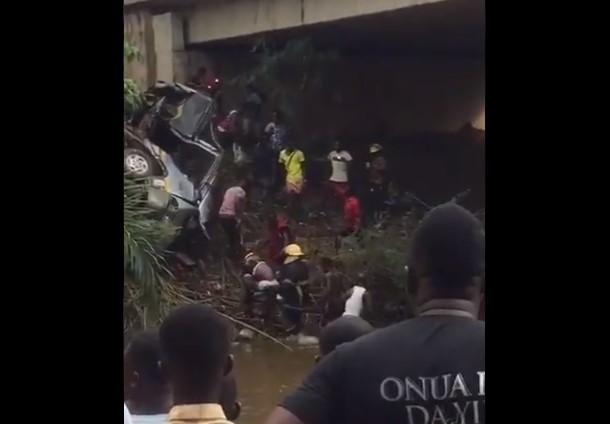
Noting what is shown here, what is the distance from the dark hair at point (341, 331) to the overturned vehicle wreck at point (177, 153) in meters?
0.62


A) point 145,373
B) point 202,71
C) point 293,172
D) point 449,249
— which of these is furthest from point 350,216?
point 145,373

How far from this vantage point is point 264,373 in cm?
604

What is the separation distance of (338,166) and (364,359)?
2.46 ft

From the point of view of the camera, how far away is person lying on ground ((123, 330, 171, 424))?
19.8 feet

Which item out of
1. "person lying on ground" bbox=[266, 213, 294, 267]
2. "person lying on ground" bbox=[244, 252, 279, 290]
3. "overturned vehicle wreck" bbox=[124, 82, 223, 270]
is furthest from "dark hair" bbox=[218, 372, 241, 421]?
"overturned vehicle wreck" bbox=[124, 82, 223, 270]

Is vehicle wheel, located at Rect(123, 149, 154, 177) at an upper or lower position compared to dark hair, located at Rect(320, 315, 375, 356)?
upper

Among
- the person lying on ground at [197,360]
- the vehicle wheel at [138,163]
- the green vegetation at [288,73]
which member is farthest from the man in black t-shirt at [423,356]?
the vehicle wheel at [138,163]

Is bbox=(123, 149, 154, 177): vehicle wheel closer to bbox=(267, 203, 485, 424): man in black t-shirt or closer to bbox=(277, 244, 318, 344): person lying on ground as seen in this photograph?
bbox=(277, 244, 318, 344): person lying on ground

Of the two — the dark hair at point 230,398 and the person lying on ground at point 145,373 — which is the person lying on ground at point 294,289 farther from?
the person lying on ground at point 145,373

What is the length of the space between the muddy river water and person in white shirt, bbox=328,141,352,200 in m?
0.64

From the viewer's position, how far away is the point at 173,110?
6.04m

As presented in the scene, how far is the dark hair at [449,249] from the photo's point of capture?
238 inches
